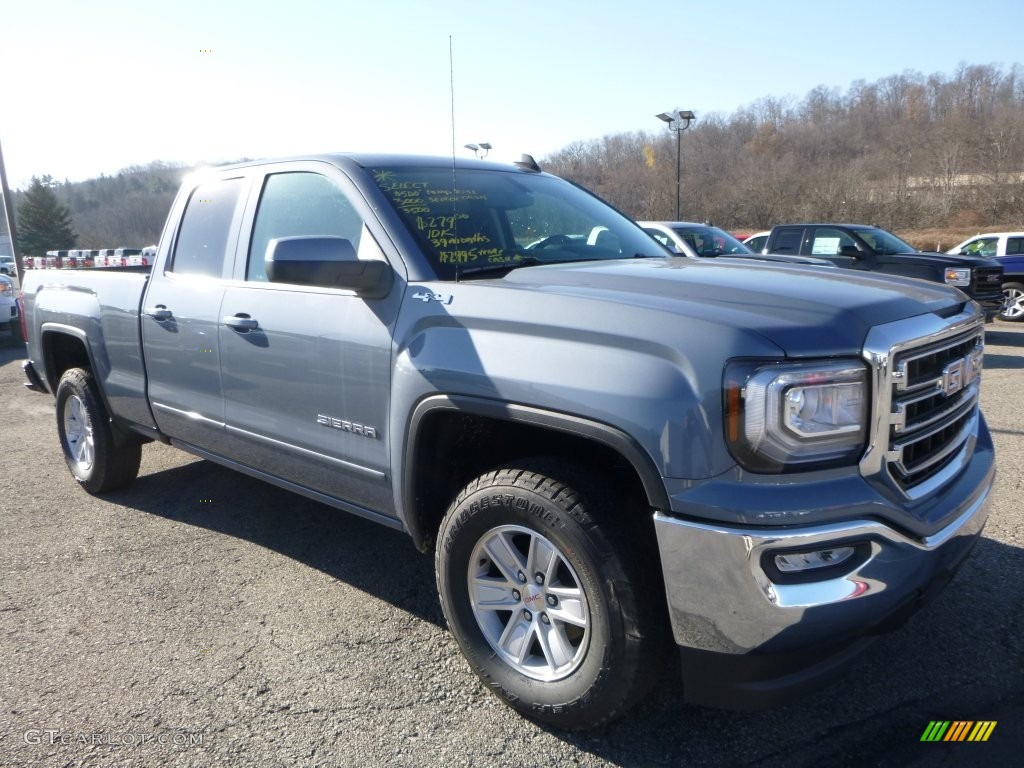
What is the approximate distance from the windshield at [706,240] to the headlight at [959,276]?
2776 mm

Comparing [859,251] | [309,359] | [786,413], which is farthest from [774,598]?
[859,251]

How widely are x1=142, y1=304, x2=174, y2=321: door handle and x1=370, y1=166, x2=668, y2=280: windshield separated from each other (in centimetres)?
146

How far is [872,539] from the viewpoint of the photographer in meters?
2.03

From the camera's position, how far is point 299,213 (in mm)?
3461

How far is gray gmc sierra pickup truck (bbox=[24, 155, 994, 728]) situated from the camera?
2031 mm

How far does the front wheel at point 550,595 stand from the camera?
2252 mm

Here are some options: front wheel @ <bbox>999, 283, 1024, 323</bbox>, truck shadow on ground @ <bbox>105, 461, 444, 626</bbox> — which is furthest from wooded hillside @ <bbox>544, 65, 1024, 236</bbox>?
truck shadow on ground @ <bbox>105, 461, 444, 626</bbox>

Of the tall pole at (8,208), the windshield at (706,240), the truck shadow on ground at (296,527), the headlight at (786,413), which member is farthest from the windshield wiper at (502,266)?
the tall pole at (8,208)

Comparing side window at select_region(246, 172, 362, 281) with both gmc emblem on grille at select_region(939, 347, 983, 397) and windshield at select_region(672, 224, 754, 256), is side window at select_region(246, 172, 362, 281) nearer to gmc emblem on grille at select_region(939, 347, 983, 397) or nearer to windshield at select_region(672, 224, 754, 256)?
gmc emblem on grille at select_region(939, 347, 983, 397)

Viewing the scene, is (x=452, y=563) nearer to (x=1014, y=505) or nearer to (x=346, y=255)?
(x=346, y=255)

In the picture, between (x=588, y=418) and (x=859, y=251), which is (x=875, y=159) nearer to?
(x=859, y=251)

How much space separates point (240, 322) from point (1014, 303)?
14.9 meters

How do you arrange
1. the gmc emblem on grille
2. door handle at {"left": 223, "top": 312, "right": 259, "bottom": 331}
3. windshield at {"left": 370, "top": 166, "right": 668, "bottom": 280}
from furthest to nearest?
door handle at {"left": 223, "top": 312, "right": 259, "bottom": 331}, windshield at {"left": 370, "top": 166, "right": 668, "bottom": 280}, the gmc emblem on grille

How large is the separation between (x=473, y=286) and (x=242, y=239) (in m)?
1.58
